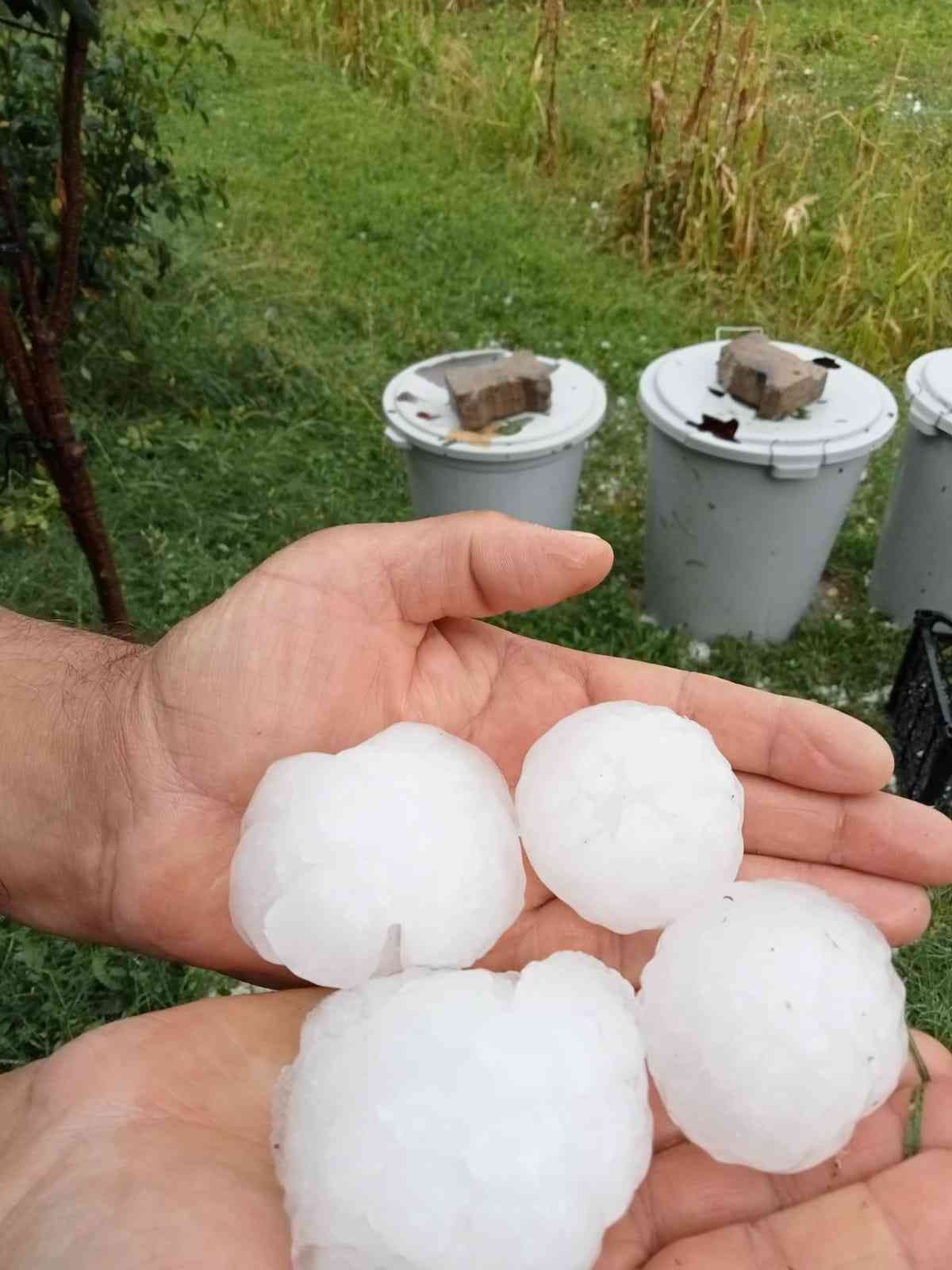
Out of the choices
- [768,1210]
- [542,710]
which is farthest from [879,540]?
[768,1210]

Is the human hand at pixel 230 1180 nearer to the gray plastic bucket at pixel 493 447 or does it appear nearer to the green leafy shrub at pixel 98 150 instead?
the gray plastic bucket at pixel 493 447

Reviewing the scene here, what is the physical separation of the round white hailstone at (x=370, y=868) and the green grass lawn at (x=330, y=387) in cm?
86

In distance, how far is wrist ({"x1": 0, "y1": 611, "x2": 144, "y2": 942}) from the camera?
1.49 meters

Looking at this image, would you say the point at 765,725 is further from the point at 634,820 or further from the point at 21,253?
the point at 21,253

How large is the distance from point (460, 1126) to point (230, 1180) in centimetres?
25

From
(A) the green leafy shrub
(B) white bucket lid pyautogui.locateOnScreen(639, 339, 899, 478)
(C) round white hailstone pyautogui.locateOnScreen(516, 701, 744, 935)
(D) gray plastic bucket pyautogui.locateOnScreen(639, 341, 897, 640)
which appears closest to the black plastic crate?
(D) gray plastic bucket pyautogui.locateOnScreen(639, 341, 897, 640)

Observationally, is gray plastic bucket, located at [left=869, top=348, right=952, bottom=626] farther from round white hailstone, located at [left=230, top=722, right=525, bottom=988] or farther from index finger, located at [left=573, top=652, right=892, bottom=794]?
round white hailstone, located at [left=230, top=722, right=525, bottom=988]

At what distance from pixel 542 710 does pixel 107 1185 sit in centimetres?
91

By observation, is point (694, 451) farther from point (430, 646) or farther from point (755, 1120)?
point (755, 1120)

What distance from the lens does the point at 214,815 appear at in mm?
1486

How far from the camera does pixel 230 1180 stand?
42.7 inches

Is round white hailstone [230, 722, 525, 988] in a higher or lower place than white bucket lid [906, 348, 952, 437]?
lower

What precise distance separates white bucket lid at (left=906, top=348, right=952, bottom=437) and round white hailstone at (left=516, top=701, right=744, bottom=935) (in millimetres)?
1804

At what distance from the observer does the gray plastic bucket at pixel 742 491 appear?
2.71 meters
